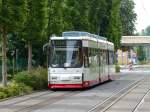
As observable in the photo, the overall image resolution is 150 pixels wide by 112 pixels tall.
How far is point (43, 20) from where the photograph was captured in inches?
1500

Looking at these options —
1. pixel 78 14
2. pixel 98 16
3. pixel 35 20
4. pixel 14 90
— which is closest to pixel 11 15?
pixel 14 90

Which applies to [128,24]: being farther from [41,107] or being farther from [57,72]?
[41,107]

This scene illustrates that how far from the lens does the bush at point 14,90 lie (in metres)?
28.6

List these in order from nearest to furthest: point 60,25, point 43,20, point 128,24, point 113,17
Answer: point 43,20 → point 60,25 → point 113,17 → point 128,24

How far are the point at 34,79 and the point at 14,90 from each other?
4446 millimetres

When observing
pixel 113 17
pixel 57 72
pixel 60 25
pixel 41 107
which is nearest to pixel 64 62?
pixel 57 72

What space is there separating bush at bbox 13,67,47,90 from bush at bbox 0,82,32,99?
2.59ft

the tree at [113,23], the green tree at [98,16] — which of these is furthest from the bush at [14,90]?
the tree at [113,23]

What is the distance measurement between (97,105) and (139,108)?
203 centimetres

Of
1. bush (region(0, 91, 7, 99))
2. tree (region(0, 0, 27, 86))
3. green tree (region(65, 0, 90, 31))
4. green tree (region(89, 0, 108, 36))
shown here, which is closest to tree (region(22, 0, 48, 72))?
tree (region(0, 0, 27, 86))

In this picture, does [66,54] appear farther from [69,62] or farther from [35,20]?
[35,20]

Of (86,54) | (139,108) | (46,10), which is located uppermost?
(46,10)

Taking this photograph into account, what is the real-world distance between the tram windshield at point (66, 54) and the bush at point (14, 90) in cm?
231

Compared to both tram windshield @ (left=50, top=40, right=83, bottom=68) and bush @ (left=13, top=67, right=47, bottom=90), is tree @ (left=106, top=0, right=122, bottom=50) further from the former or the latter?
tram windshield @ (left=50, top=40, right=83, bottom=68)
